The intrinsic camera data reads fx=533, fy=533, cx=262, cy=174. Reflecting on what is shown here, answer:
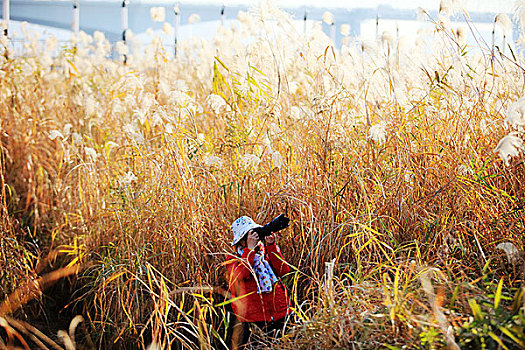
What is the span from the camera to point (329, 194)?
2125 millimetres

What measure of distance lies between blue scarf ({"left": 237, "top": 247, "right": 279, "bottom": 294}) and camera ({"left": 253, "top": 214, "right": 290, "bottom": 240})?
0.13m

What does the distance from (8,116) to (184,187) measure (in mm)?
1865

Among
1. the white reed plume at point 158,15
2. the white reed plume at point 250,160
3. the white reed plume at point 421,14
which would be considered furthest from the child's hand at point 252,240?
the white reed plume at point 158,15

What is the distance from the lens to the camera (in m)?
1.94

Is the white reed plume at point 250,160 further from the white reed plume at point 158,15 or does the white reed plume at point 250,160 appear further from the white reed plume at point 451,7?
the white reed plume at point 158,15

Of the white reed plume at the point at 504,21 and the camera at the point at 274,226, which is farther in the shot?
the white reed plume at the point at 504,21

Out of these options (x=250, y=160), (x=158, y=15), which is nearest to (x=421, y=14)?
(x=250, y=160)

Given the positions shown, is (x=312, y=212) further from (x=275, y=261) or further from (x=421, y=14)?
(x=421, y=14)

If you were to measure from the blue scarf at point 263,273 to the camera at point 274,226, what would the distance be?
0.42 ft

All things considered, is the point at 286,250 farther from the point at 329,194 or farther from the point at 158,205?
the point at 158,205

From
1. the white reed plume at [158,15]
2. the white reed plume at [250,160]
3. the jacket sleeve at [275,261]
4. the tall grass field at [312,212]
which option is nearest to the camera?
the tall grass field at [312,212]

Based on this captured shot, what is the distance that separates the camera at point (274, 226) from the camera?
1937 mm

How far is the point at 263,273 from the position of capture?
2.06 m

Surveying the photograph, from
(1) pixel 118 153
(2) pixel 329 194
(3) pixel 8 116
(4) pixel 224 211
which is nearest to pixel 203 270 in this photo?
(4) pixel 224 211
